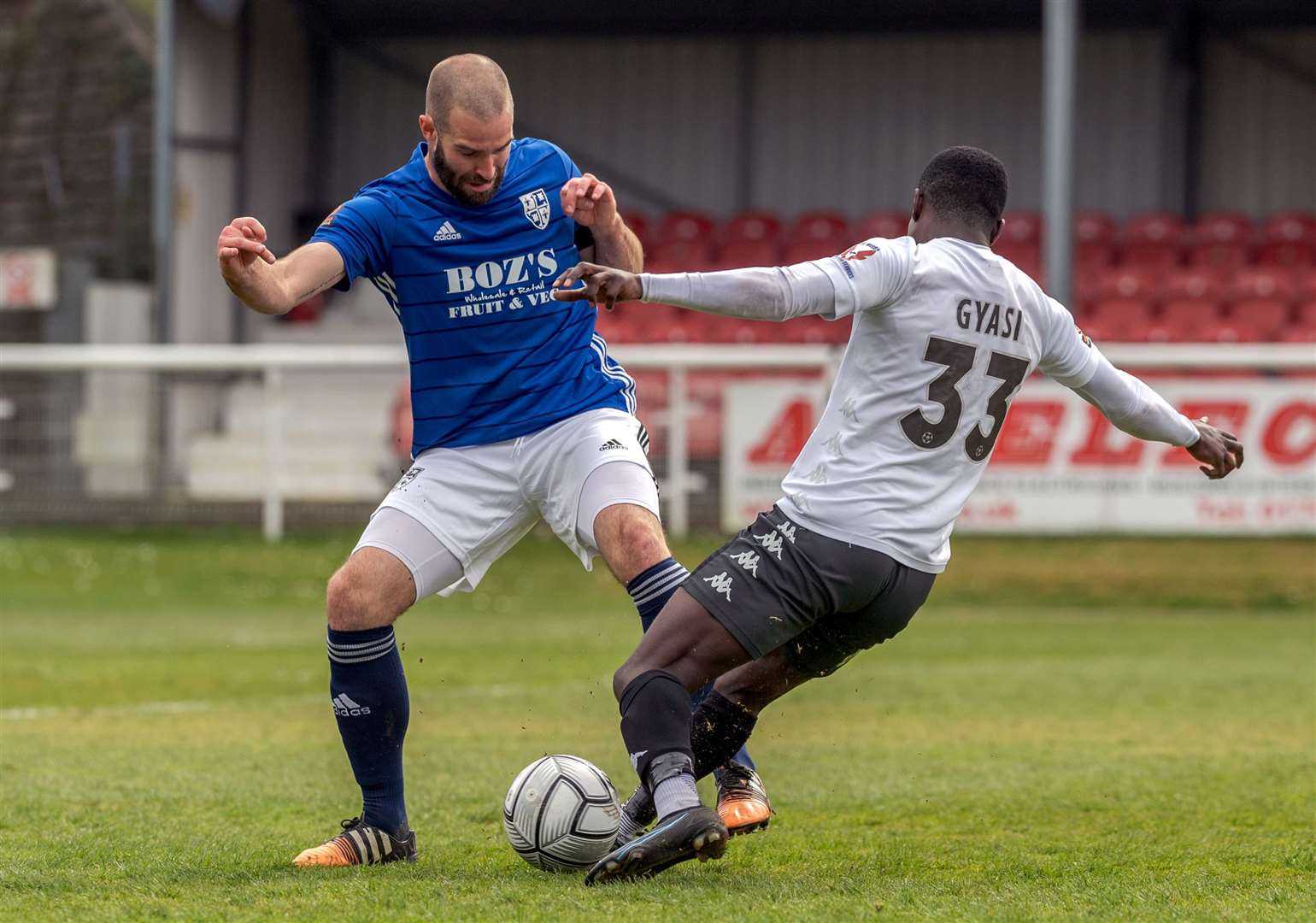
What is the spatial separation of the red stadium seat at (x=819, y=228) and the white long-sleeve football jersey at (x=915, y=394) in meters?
16.2

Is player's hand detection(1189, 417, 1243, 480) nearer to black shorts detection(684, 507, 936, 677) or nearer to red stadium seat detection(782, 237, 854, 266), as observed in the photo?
black shorts detection(684, 507, 936, 677)

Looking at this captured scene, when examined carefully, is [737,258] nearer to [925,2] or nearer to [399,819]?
[925,2]

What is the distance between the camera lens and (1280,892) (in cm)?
443

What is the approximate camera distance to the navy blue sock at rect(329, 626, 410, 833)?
495 centimetres

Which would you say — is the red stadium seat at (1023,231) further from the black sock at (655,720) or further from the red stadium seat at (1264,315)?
the black sock at (655,720)

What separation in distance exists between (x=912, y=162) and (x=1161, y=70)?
334 cm

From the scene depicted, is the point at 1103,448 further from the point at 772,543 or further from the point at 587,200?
the point at 772,543

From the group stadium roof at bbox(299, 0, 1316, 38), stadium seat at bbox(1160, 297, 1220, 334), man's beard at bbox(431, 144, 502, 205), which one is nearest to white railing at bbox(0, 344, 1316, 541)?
stadium seat at bbox(1160, 297, 1220, 334)

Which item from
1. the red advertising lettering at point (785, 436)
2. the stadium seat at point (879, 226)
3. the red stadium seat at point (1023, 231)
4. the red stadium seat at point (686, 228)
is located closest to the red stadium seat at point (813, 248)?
the stadium seat at point (879, 226)

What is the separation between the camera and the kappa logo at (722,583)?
4.50 m

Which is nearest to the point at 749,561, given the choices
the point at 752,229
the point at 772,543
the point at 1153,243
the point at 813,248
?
the point at 772,543

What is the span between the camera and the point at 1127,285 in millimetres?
19016

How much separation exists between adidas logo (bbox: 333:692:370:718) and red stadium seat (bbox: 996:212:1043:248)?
16.4 metres

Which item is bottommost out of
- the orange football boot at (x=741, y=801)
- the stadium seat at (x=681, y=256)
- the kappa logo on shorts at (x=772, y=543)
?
the orange football boot at (x=741, y=801)
